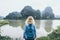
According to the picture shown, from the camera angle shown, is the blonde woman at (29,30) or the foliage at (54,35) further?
the foliage at (54,35)

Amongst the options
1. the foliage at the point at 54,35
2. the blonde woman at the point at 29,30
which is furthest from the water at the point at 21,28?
the blonde woman at the point at 29,30

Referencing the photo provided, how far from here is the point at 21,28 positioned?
19.2ft

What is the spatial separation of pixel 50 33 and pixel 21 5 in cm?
122

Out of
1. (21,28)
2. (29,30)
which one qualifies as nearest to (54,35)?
(21,28)

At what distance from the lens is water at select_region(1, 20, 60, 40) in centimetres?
582

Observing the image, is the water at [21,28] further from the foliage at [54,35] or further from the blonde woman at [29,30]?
the blonde woman at [29,30]

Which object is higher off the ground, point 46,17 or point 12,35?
point 46,17

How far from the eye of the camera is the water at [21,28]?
19.1 ft

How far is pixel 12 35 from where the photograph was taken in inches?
229

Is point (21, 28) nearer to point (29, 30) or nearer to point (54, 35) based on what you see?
point (54, 35)

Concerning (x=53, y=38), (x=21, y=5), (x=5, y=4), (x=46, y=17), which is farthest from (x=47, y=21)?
(x=5, y=4)

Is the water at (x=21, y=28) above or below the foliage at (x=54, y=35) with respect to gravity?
above

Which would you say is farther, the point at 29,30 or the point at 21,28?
the point at 21,28

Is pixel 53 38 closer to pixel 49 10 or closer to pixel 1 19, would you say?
pixel 49 10
